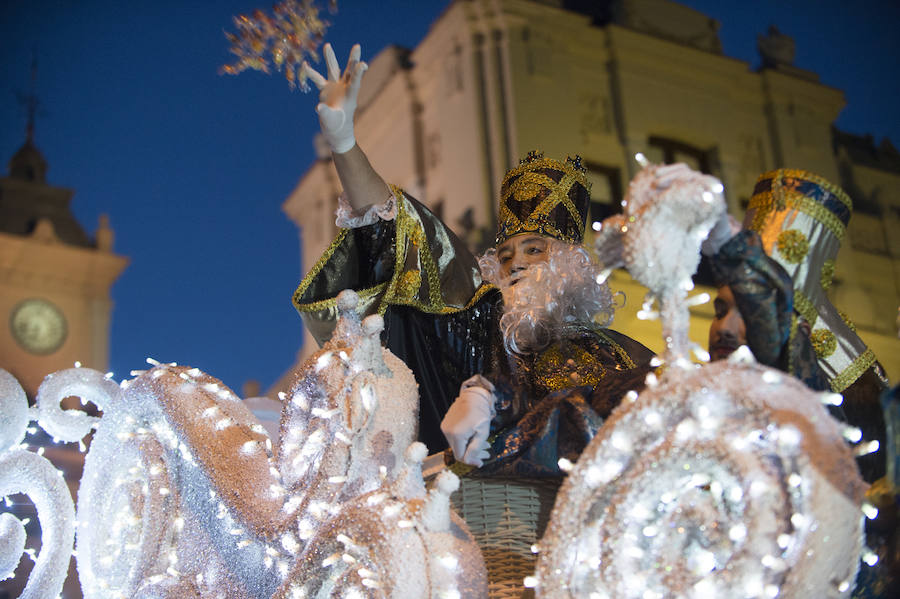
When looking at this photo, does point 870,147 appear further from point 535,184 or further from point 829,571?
point 829,571

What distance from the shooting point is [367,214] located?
221cm

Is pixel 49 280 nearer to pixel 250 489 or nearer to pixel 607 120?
pixel 607 120

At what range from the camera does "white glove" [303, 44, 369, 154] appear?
76.6 inches

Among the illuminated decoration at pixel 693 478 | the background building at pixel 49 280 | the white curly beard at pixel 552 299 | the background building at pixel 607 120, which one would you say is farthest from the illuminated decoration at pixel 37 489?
the background building at pixel 49 280

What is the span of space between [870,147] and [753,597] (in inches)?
468

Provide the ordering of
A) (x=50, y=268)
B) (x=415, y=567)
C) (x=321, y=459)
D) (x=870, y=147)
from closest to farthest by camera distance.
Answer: (x=415, y=567), (x=321, y=459), (x=870, y=147), (x=50, y=268)

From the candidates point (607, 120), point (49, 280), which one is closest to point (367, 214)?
point (607, 120)

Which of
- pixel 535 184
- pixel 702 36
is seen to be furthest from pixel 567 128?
pixel 535 184

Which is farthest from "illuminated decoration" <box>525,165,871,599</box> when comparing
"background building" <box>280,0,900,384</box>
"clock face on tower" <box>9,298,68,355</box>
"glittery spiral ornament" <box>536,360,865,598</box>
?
"clock face on tower" <box>9,298,68,355</box>

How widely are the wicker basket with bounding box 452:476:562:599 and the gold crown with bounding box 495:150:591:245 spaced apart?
3.58 ft

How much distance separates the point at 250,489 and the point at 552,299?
1019mm

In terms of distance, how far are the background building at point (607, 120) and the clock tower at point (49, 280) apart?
4370mm

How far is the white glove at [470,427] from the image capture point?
1485 millimetres

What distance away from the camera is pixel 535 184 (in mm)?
2574
